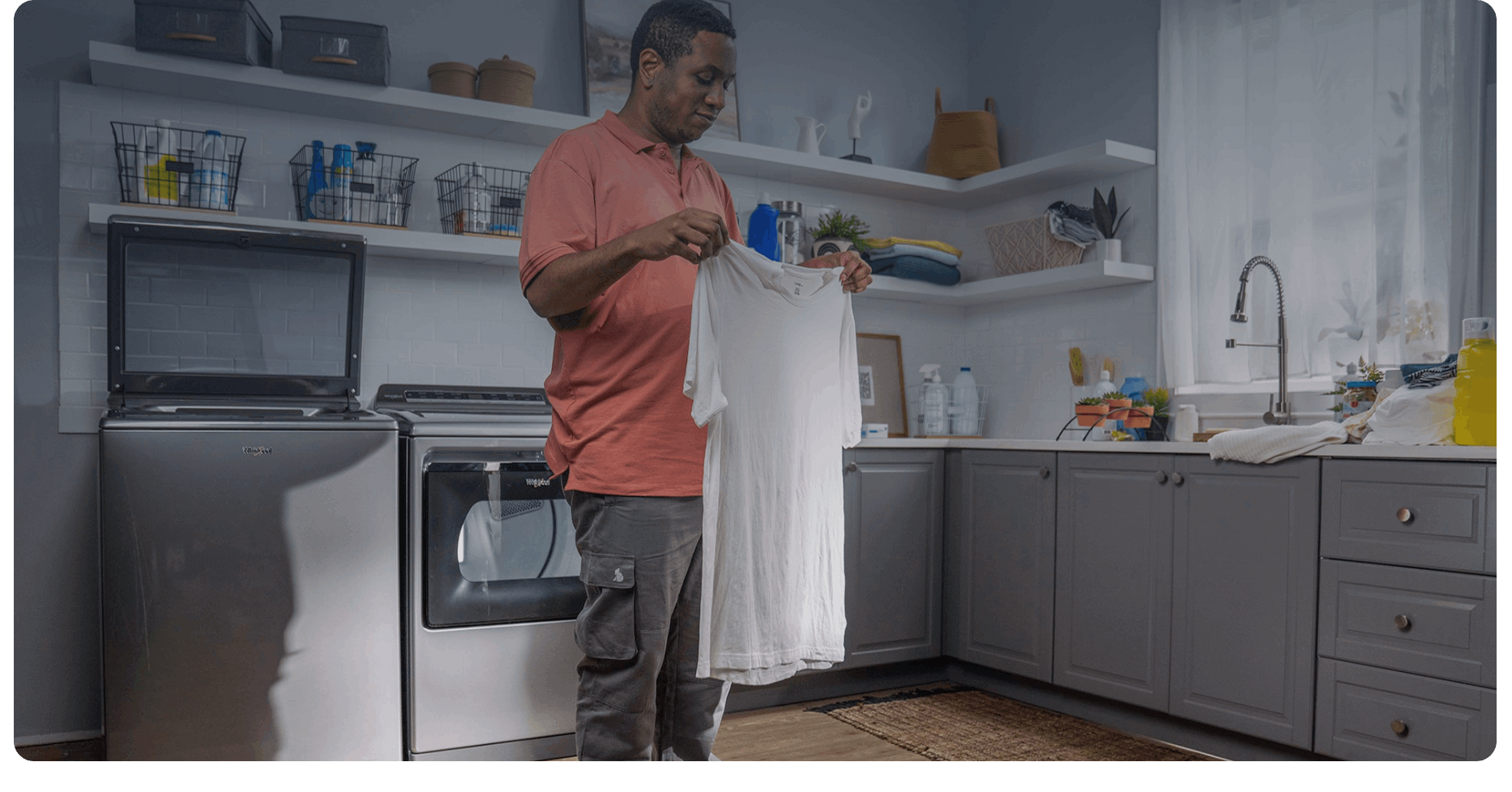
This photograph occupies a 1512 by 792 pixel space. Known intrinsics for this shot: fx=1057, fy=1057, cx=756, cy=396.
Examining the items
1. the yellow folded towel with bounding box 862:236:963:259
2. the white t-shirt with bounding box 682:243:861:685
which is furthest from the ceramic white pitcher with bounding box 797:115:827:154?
the white t-shirt with bounding box 682:243:861:685

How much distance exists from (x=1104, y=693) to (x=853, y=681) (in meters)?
0.74

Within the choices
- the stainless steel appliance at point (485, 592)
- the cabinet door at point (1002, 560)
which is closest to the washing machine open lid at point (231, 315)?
the stainless steel appliance at point (485, 592)

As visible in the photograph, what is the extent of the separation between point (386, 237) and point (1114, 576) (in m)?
2.09

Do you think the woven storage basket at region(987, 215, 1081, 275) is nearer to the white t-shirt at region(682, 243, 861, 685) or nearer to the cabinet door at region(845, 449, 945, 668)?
the cabinet door at region(845, 449, 945, 668)

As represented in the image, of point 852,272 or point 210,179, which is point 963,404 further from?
point 210,179

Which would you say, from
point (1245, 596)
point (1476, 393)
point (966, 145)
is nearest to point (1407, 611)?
point (1245, 596)

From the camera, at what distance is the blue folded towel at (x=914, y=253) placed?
141 inches

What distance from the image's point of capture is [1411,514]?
212cm

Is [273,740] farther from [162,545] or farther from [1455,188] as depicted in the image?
[1455,188]

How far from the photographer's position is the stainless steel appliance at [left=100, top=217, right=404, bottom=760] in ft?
7.07

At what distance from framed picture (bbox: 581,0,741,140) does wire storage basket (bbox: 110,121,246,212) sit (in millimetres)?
1028

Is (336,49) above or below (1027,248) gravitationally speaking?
above

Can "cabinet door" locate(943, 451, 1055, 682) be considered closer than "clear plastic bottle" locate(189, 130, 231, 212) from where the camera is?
No

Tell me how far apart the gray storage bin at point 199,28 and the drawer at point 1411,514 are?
274cm
